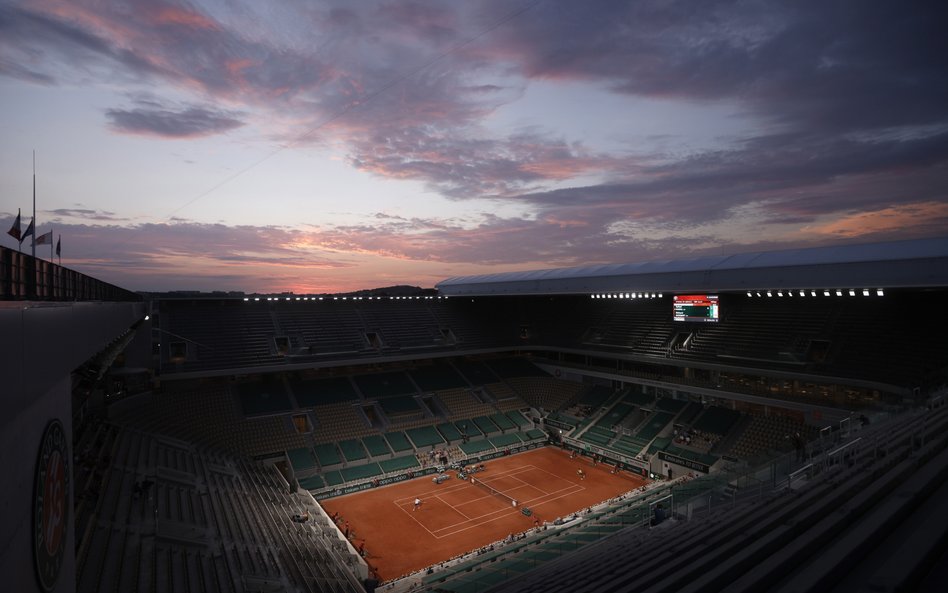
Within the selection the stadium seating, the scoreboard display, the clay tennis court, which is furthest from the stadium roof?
the stadium seating

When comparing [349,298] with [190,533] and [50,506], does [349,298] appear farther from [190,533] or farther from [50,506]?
[50,506]

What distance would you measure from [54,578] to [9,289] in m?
3.25

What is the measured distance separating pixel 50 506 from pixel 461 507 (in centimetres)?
2492

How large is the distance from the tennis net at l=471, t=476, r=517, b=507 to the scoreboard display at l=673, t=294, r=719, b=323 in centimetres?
1787

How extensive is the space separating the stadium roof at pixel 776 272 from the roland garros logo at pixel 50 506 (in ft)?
95.9

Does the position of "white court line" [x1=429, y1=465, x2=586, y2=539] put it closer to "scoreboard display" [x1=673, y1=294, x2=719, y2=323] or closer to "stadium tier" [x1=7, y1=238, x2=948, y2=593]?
"stadium tier" [x1=7, y1=238, x2=948, y2=593]

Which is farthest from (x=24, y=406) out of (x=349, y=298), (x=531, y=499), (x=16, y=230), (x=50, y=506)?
(x=349, y=298)

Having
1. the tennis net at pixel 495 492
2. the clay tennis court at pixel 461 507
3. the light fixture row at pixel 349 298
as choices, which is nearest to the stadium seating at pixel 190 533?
the clay tennis court at pixel 461 507

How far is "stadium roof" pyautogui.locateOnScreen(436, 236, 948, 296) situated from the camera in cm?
2203

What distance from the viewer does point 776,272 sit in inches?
1046

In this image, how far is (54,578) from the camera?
5.41 m

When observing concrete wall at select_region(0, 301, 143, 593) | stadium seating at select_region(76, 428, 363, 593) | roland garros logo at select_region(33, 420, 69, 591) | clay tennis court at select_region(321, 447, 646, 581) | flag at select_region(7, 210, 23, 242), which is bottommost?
clay tennis court at select_region(321, 447, 646, 581)

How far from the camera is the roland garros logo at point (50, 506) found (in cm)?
482

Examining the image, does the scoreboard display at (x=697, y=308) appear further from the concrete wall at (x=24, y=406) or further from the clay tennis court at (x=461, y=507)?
the concrete wall at (x=24, y=406)
